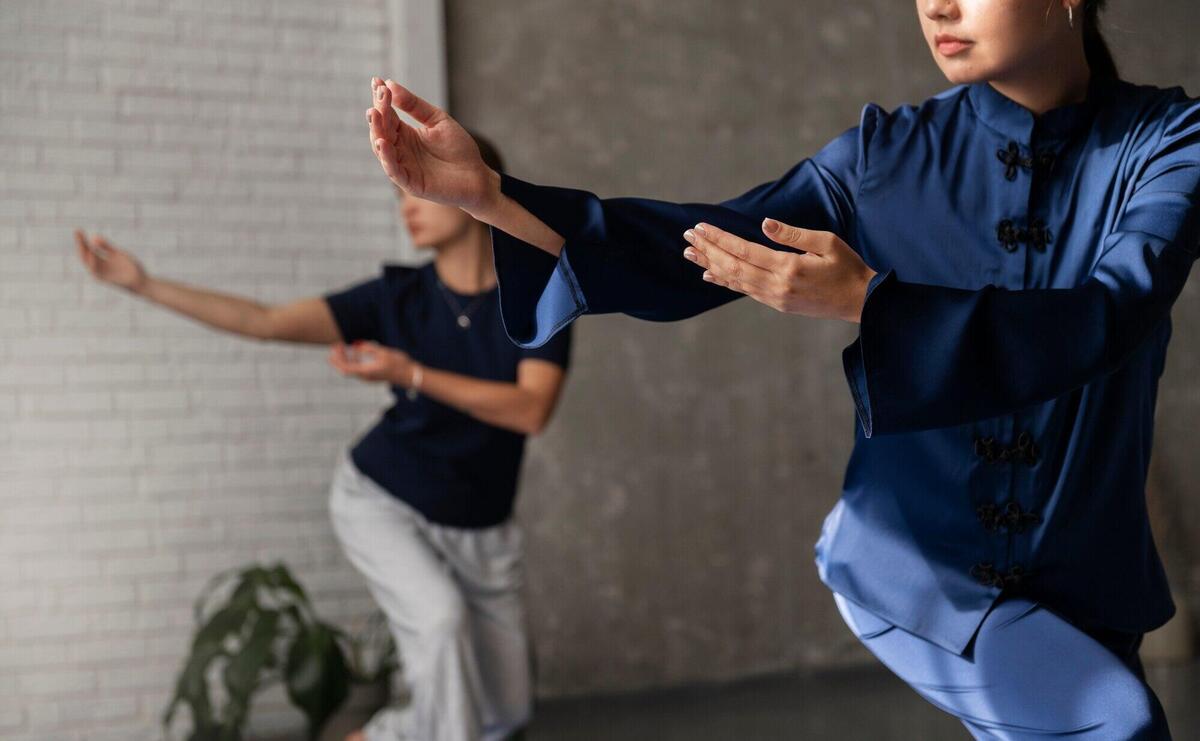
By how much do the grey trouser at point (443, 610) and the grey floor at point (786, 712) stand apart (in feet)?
2.59

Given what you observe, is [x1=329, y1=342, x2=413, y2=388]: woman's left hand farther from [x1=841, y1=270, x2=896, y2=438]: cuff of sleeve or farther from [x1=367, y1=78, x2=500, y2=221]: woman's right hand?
[x1=841, y1=270, x2=896, y2=438]: cuff of sleeve

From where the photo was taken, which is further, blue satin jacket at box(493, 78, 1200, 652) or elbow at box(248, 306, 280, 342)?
elbow at box(248, 306, 280, 342)

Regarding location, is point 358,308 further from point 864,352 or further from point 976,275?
point 864,352

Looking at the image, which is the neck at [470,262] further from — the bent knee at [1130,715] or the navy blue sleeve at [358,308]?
the bent knee at [1130,715]

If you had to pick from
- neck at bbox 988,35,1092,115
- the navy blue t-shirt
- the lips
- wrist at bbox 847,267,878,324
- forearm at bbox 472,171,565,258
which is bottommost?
the navy blue t-shirt

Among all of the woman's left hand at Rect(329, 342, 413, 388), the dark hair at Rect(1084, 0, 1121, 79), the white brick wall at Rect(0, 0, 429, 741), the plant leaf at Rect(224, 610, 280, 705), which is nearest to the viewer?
the dark hair at Rect(1084, 0, 1121, 79)

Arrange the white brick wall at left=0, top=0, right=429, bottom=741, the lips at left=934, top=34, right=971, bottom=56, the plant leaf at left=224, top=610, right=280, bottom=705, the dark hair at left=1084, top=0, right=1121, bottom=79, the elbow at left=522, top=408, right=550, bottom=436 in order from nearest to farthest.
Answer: the lips at left=934, top=34, right=971, bottom=56
the dark hair at left=1084, top=0, right=1121, bottom=79
the elbow at left=522, top=408, right=550, bottom=436
the plant leaf at left=224, top=610, right=280, bottom=705
the white brick wall at left=0, top=0, right=429, bottom=741

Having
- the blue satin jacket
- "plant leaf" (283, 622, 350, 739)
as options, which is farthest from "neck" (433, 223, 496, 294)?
the blue satin jacket

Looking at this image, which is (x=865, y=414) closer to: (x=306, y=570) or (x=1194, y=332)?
(x=306, y=570)

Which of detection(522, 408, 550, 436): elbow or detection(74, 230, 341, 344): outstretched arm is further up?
detection(74, 230, 341, 344): outstretched arm

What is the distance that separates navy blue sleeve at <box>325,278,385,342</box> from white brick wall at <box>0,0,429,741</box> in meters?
0.96

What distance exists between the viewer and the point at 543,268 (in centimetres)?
140

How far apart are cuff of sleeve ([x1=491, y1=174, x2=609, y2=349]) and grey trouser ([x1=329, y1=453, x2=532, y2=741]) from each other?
1.95 m

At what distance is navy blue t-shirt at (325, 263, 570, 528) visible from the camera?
133 inches
